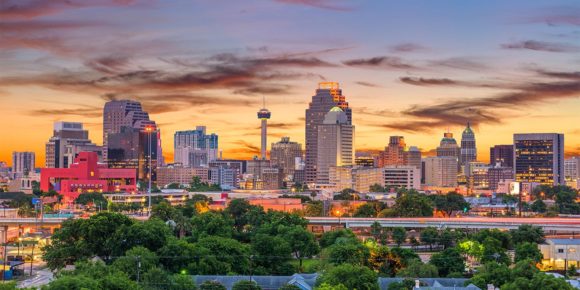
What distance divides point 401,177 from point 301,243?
13420 centimetres

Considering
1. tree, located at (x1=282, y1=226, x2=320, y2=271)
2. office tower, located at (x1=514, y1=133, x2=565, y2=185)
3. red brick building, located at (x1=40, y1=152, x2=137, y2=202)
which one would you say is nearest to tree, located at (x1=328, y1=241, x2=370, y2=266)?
tree, located at (x1=282, y1=226, x2=320, y2=271)

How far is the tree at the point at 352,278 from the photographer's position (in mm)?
36812

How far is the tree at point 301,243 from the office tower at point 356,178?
426ft

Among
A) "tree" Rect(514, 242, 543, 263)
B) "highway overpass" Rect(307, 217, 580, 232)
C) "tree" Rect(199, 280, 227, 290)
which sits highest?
"highway overpass" Rect(307, 217, 580, 232)

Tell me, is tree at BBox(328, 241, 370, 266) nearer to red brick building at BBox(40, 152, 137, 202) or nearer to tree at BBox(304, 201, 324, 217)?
tree at BBox(304, 201, 324, 217)

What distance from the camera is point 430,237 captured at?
66062mm

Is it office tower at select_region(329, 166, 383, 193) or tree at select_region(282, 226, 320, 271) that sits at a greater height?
office tower at select_region(329, 166, 383, 193)

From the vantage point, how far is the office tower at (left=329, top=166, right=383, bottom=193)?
18712 cm

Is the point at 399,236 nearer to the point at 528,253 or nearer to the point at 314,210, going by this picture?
the point at 528,253

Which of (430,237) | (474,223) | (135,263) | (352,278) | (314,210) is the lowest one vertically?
(430,237)

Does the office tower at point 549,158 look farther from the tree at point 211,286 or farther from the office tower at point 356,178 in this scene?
the tree at point 211,286

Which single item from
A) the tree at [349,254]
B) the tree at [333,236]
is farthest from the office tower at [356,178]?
the tree at [349,254]

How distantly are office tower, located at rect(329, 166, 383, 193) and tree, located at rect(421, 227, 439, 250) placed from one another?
4637 inches

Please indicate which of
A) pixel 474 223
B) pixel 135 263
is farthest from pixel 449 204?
pixel 135 263
